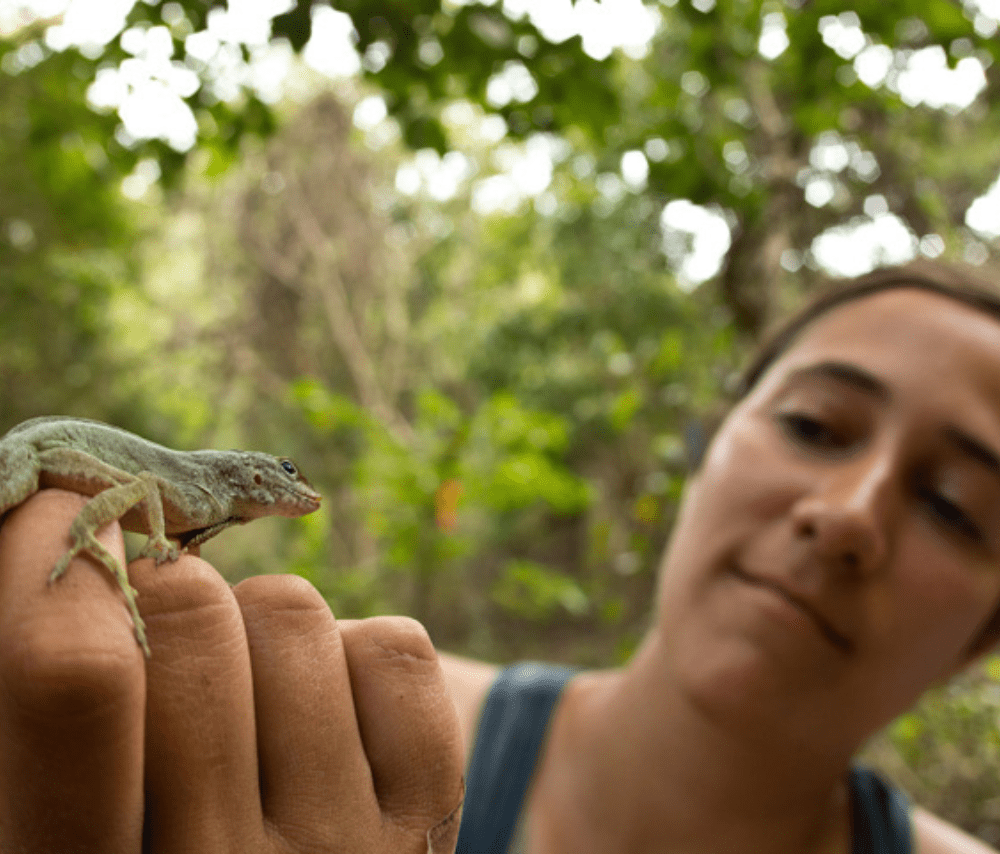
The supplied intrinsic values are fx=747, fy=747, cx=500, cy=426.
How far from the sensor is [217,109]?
7.46 feet

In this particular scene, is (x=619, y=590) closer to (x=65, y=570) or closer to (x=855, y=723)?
(x=855, y=723)

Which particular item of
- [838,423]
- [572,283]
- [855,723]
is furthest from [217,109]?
[572,283]

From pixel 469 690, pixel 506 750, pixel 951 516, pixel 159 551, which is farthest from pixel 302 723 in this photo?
pixel 469 690

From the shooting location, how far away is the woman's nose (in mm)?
1758

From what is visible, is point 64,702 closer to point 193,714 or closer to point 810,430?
point 193,714

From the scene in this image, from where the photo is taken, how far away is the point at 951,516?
1946 millimetres

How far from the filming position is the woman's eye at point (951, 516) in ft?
6.33

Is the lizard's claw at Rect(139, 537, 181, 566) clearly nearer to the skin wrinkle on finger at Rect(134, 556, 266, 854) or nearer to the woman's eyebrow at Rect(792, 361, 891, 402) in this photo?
the skin wrinkle on finger at Rect(134, 556, 266, 854)

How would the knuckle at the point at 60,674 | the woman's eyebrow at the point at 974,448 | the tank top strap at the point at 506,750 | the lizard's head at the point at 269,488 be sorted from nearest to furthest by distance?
the knuckle at the point at 60,674
the lizard's head at the point at 269,488
the woman's eyebrow at the point at 974,448
the tank top strap at the point at 506,750

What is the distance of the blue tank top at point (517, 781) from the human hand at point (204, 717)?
124 centimetres

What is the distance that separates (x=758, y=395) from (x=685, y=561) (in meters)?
0.58

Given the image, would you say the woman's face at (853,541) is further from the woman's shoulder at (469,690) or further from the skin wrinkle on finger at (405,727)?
Result: the skin wrinkle on finger at (405,727)

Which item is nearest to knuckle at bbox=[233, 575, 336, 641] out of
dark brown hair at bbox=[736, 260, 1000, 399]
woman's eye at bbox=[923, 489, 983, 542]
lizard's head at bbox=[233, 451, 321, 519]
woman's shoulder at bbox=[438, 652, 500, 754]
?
lizard's head at bbox=[233, 451, 321, 519]

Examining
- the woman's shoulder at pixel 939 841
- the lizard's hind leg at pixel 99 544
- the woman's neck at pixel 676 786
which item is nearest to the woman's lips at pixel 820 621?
the woman's neck at pixel 676 786
